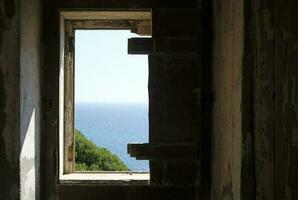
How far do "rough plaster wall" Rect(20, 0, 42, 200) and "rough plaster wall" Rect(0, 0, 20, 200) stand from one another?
44 mm

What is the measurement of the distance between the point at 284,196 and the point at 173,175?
123cm

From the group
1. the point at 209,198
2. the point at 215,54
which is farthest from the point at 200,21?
the point at 209,198

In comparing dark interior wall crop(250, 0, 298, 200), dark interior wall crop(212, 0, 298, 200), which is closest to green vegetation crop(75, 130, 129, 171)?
dark interior wall crop(212, 0, 298, 200)

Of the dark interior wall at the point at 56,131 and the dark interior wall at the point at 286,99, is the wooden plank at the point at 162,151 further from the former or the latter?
the dark interior wall at the point at 286,99

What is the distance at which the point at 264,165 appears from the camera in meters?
2.38

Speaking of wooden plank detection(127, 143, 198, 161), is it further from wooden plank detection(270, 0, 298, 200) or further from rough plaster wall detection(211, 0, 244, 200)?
wooden plank detection(270, 0, 298, 200)

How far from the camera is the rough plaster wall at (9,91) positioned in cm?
288

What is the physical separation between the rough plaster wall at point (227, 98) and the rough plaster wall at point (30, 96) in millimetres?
1134

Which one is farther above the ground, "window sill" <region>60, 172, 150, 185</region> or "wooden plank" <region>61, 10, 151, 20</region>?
"wooden plank" <region>61, 10, 151, 20</region>

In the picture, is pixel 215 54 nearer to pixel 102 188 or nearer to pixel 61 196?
pixel 102 188

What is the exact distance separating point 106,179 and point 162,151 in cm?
45

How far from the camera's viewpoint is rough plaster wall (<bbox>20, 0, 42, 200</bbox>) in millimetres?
2965

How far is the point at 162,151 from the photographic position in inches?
134

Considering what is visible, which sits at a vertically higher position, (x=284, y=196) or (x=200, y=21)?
(x=200, y=21)
